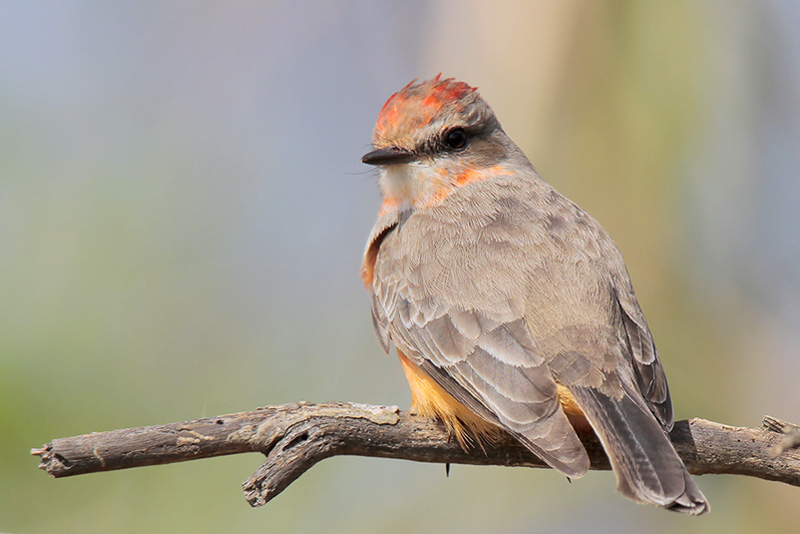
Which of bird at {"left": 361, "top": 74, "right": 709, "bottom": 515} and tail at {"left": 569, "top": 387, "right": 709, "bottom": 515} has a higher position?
bird at {"left": 361, "top": 74, "right": 709, "bottom": 515}

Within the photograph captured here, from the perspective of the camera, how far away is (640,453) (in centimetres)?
331

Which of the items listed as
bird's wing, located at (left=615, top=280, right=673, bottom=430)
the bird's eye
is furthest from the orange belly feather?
the bird's eye

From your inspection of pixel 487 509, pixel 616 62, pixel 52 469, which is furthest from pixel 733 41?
pixel 52 469

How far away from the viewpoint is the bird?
3479mm

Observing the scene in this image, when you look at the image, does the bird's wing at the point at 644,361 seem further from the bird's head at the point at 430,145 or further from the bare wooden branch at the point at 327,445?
the bird's head at the point at 430,145

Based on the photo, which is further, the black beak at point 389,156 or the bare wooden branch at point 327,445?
the black beak at point 389,156

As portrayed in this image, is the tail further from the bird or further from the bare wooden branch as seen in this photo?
the bare wooden branch

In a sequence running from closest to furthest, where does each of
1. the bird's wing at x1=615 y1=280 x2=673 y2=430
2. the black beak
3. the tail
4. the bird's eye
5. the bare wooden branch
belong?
the bare wooden branch → the tail → the bird's wing at x1=615 y1=280 x2=673 y2=430 → the black beak → the bird's eye

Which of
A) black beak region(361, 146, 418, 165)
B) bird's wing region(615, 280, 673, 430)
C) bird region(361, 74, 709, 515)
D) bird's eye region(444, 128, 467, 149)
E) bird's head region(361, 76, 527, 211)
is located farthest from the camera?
bird's eye region(444, 128, 467, 149)

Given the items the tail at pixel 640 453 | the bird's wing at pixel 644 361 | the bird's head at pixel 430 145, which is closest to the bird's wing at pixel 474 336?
the tail at pixel 640 453

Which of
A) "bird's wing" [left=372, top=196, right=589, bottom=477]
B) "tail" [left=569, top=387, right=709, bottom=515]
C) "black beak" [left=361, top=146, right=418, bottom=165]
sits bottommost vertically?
"tail" [left=569, top=387, right=709, bottom=515]

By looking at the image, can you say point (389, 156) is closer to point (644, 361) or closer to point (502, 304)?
point (502, 304)

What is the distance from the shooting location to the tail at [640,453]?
3.13 m

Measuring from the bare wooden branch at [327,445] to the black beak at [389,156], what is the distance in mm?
1634
